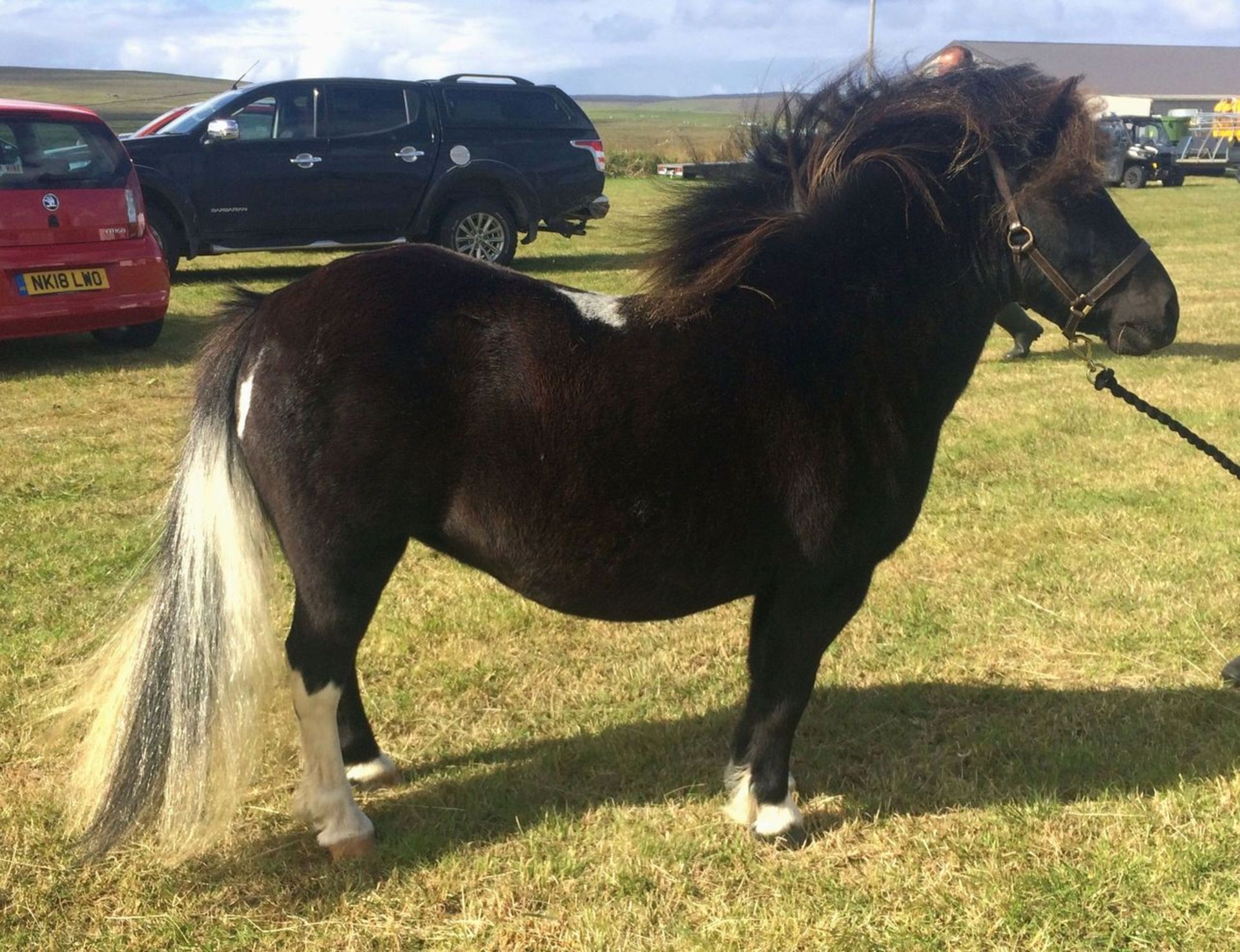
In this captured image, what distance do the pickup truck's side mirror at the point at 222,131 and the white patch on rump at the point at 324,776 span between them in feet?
32.5

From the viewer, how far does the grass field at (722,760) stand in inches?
109

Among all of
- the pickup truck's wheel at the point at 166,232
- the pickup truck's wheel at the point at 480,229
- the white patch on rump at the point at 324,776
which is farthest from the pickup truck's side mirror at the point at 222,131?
the white patch on rump at the point at 324,776

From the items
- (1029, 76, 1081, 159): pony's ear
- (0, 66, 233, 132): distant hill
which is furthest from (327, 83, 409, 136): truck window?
(0, 66, 233, 132): distant hill

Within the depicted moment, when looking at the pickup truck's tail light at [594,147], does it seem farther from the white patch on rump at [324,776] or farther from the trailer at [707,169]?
the white patch on rump at [324,776]

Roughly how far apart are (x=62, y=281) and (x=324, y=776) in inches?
254

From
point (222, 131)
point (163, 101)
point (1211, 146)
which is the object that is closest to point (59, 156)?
point (222, 131)

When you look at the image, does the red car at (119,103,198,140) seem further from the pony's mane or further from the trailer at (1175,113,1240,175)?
the trailer at (1175,113,1240,175)

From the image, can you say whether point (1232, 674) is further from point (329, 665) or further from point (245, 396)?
point (245, 396)

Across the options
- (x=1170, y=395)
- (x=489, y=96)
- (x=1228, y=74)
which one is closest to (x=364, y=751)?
(x=1170, y=395)

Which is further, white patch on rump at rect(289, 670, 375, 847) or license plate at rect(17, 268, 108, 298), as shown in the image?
license plate at rect(17, 268, 108, 298)

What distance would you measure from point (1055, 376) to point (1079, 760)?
5788mm

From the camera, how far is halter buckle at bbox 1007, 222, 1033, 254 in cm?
282

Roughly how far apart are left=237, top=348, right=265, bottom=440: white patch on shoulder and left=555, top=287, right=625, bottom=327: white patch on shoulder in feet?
2.62

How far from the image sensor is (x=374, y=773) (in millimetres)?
3316
